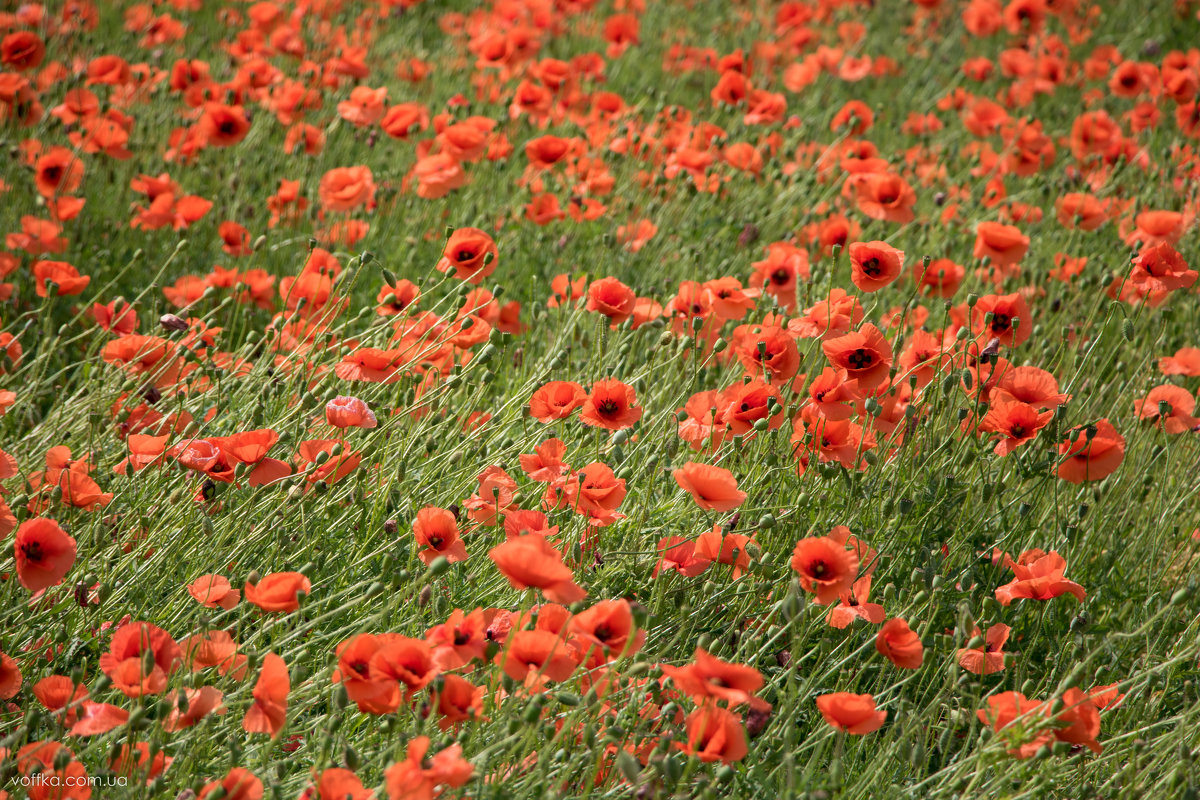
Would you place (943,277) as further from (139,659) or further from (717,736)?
(139,659)

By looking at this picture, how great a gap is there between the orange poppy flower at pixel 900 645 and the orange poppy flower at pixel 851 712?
0.30 metres

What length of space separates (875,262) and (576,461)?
0.92 meters

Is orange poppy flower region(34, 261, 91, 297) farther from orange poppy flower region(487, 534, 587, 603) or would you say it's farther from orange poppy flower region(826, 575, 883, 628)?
orange poppy flower region(826, 575, 883, 628)

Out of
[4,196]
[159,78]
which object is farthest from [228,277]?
[159,78]

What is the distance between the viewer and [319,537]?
231 centimetres

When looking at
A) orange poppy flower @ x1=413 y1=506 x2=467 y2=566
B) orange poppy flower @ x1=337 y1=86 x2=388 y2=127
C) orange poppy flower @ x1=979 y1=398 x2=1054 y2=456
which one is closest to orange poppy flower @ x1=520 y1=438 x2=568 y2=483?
orange poppy flower @ x1=413 y1=506 x2=467 y2=566

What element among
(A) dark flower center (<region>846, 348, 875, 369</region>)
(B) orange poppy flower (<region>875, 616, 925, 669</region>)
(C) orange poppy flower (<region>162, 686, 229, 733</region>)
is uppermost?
(A) dark flower center (<region>846, 348, 875, 369</region>)

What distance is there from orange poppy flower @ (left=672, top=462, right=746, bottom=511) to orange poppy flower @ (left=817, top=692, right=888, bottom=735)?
0.47m

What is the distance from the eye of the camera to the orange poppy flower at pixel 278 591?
1.71 m

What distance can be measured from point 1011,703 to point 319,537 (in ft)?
4.87

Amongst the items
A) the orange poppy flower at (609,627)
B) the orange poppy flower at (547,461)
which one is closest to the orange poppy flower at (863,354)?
the orange poppy flower at (547,461)

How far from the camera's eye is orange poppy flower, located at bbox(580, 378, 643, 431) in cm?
230

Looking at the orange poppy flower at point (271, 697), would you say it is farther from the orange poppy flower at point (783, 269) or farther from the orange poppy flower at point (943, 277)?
the orange poppy flower at point (943, 277)

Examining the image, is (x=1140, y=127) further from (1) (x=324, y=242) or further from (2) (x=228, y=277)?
(2) (x=228, y=277)
